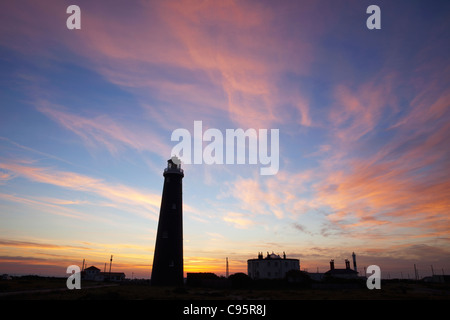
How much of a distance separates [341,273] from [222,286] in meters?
47.1

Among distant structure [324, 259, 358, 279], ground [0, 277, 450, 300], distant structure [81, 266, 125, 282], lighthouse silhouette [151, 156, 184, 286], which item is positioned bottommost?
distant structure [81, 266, 125, 282]

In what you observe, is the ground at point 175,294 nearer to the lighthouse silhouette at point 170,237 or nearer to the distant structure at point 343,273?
the lighthouse silhouette at point 170,237

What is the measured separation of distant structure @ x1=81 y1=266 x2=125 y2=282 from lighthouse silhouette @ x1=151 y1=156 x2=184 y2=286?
58716mm

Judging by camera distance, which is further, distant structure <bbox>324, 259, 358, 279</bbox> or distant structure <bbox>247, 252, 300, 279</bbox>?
distant structure <bbox>324, 259, 358, 279</bbox>

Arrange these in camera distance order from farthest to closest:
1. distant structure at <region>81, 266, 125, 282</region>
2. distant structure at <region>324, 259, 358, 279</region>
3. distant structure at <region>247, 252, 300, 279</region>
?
distant structure at <region>81, 266, 125, 282</region> → distant structure at <region>324, 259, 358, 279</region> → distant structure at <region>247, 252, 300, 279</region>

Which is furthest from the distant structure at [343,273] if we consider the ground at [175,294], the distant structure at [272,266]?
the ground at [175,294]

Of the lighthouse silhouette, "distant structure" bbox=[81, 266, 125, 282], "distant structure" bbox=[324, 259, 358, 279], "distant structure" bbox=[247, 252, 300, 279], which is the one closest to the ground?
the lighthouse silhouette

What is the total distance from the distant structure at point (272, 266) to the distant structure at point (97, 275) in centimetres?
4797

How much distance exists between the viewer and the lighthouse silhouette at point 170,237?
42594mm

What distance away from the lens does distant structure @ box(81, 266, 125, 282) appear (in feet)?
308

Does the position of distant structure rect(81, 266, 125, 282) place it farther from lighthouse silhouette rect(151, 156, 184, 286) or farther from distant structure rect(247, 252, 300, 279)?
lighthouse silhouette rect(151, 156, 184, 286)

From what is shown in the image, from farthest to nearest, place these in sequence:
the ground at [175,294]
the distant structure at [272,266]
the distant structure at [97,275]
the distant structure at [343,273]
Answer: the distant structure at [97,275] → the distant structure at [343,273] → the distant structure at [272,266] → the ground at [175,294]

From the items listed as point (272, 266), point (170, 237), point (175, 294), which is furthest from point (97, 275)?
point (175, 294)
